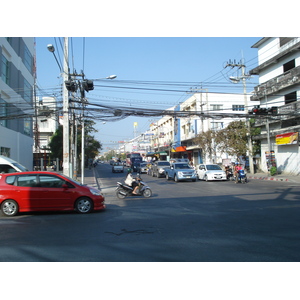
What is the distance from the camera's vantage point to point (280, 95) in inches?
1176

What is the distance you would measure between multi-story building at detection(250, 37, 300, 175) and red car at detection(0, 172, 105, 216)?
20.3 metres

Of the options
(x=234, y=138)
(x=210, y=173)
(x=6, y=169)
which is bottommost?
(x=210, y=173)

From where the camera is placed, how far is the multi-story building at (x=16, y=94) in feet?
80.4

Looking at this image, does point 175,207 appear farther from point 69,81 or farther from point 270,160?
point 270,160

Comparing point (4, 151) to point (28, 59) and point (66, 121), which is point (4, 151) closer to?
point (66, 121)

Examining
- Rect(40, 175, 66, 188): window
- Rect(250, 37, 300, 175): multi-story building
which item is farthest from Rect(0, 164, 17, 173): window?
Rect(250, 37, 300, 175): multi-story building

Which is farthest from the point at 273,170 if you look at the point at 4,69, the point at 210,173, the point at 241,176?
the point at 4,69

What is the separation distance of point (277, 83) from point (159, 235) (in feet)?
89.7

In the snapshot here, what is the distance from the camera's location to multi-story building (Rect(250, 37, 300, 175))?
27297mm

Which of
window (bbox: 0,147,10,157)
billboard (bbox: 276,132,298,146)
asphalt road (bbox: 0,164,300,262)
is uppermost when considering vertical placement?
billboard (bbox: 276,132,298,146)

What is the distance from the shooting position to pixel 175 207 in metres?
11.4

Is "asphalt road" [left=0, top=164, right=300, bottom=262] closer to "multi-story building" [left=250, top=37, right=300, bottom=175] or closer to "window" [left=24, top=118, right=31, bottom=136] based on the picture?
"multi-story building" [left=250, top=37, right=300, bottom=175]

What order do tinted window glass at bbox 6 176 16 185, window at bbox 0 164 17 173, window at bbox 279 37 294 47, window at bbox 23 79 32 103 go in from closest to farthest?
tinted window glass at bbox 6 176 16 185, window at bbox 0 164 17 173, window at bbox 279 37 294 47, window at bbox 23 79 32 103

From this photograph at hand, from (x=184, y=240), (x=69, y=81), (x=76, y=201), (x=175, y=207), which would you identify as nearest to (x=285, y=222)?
(x=184, y=240)
